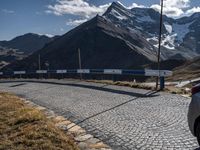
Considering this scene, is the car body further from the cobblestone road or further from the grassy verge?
the grassy verge

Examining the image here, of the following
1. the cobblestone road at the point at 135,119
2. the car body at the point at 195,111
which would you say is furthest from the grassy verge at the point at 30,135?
the car body at the point at 195,111

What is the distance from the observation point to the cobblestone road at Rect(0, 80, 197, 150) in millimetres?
7816

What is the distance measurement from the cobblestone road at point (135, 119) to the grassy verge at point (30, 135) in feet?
3.62

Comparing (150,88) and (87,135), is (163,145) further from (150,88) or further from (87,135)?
(150,88)

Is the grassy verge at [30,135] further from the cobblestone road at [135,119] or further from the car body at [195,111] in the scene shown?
the car body at [195,111]

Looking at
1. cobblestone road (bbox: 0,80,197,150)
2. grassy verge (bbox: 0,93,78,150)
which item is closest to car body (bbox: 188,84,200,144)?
cobblestone road (bbox: 0,80,197,150)

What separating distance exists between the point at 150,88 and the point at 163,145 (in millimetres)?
11737

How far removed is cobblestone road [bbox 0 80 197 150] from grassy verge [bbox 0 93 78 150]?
1103mm

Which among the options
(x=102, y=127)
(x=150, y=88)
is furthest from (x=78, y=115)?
(x=150, y=88)

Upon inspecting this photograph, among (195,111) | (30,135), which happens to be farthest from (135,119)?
(195,111)

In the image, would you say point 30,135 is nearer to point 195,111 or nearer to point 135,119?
point 135,119

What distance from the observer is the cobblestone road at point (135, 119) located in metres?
7.82

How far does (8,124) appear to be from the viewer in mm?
9570

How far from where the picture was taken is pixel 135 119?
10.4 metres
